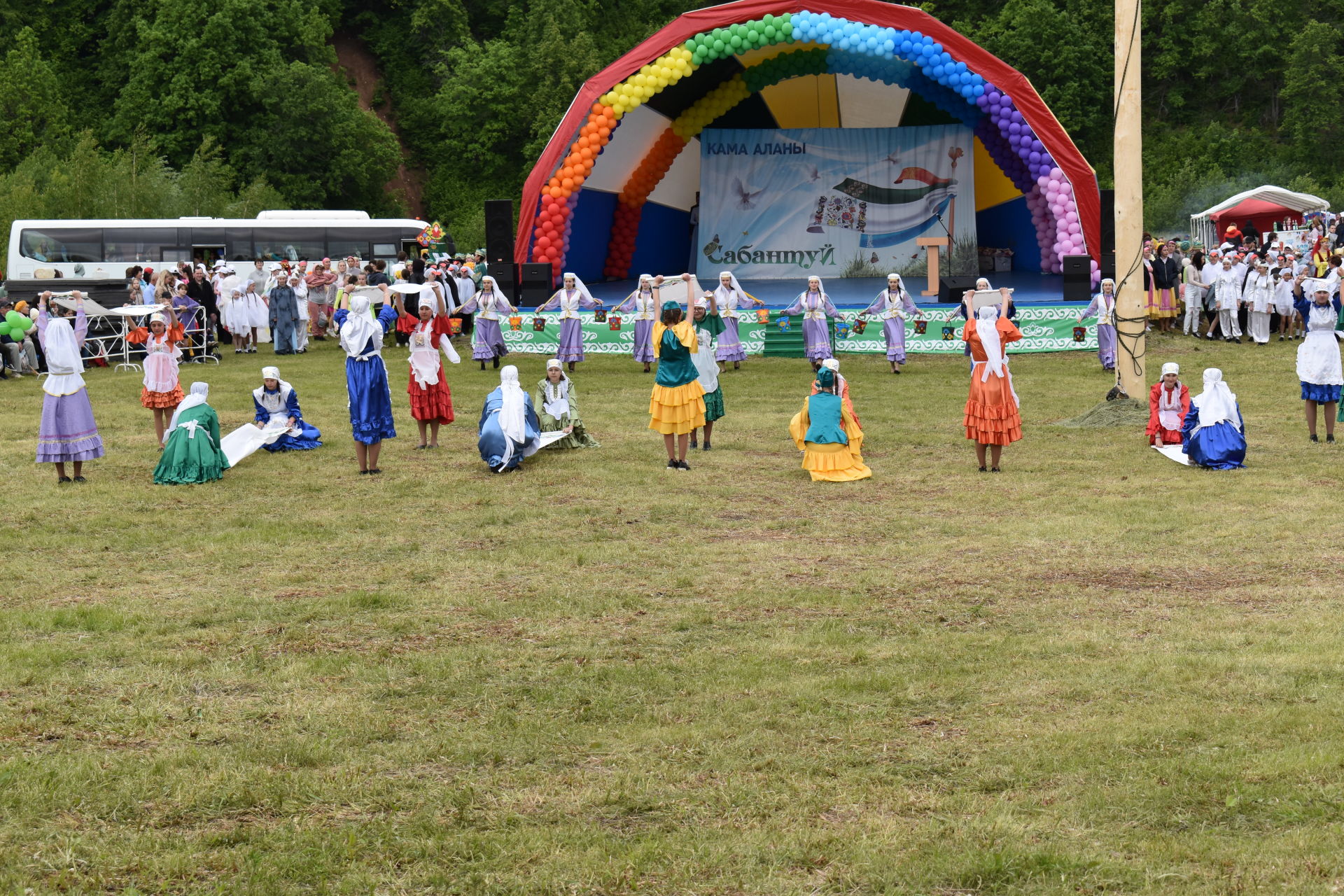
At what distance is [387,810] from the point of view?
18.1 feet

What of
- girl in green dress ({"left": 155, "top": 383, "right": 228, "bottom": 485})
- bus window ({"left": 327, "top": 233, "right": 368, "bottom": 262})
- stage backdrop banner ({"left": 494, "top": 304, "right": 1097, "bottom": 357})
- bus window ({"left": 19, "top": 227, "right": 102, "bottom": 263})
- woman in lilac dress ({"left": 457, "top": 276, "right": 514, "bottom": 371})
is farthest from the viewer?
bus window ({"left": 327, "top": 233, "right": 368, "bottom": 262})

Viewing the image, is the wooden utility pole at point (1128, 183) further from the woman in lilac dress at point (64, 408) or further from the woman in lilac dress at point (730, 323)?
the woman in lilac dress at point (64, 408)

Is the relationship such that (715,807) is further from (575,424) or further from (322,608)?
(575,424)

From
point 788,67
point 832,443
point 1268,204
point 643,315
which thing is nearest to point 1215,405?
point 832,443

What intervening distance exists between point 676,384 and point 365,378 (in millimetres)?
2793

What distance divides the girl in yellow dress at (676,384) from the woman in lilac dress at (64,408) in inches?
198

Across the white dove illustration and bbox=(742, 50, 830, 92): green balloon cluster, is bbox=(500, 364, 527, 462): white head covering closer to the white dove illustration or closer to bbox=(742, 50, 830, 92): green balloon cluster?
bbox=(742, 50, 830, 92): green balloon cluster

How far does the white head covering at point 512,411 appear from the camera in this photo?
13.2 meters

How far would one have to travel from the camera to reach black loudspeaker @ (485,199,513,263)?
24.3m

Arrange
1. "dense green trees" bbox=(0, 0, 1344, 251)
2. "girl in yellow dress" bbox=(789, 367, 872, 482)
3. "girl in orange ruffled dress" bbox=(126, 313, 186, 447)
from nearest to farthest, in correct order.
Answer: "girl in yellow dress" bbox=(789, 367, 872, 482)
"girl in orange ruffled dress" bbox=(126, 313, 186, 447)
"dense green trees" bbox=(0, 0, 1344, 251)

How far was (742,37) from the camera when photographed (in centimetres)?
2347

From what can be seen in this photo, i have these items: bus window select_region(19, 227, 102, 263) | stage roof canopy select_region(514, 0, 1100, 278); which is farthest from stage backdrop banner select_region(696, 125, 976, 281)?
bus window select_region(19, 227, 102, 263)

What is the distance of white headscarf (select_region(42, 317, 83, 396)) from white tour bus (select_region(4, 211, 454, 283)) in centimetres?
2117

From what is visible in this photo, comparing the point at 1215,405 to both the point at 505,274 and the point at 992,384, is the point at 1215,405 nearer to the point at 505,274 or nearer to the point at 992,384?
the point at 992,384
